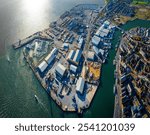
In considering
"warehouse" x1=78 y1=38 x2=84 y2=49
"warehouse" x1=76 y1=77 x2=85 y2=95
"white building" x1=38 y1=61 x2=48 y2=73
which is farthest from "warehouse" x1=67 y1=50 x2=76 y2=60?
"warehouse" x1=76 y1=77 x2=85 y2=95

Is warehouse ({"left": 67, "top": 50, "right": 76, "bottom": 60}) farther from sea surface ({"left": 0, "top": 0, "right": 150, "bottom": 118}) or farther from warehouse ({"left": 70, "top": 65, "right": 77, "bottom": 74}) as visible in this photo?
sea surface ({"left": 0, "top": 0, "right": 150, "bottom": 118})

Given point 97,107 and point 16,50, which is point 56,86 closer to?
point 97,107

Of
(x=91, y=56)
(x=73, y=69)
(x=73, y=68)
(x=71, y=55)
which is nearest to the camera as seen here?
(x=73, y=69)

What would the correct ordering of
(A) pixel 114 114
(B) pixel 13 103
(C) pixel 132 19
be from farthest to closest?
(C) pixel 132 19 < (B) pixel 13 103 < (A) pixel 114 114

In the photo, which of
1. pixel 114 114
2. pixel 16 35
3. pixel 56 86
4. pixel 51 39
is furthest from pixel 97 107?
pixel 16 35

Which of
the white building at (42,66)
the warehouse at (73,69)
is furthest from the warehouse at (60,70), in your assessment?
the white building at (42,66)

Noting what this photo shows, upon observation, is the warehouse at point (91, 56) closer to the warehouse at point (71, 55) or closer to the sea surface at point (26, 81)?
the sea surface at point (26, 81)

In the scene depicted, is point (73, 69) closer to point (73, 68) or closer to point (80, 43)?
point (73, 68)

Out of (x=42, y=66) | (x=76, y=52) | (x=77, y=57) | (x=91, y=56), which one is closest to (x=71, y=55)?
(x=76, y=52)
